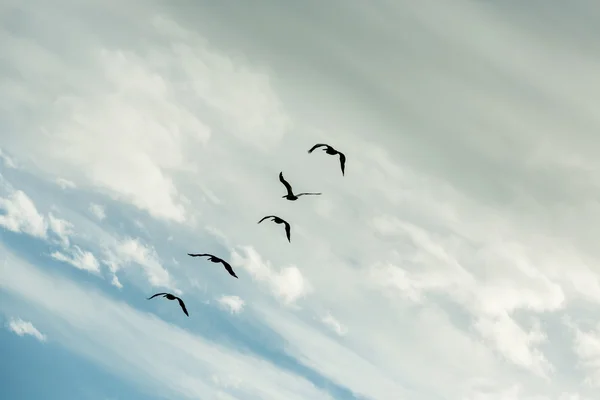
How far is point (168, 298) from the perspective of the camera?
4719 centimetres

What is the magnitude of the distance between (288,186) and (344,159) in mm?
6818

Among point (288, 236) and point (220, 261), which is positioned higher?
point (288, 236)

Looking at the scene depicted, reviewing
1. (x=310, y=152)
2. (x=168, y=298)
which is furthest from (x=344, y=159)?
(x=168, y=298)

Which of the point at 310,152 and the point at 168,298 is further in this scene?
the point at 168,298

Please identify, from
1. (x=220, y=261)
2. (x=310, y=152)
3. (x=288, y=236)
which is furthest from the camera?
(x=288, y=236)

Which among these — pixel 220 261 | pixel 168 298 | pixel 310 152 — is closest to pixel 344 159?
pixel 310 152

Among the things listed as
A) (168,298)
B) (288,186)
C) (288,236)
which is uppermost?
(288,186)

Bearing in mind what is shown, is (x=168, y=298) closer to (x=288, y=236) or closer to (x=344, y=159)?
(x=288, y=236)

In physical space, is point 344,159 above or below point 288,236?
above

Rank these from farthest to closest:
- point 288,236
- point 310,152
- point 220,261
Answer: point 288,236 < point 220,261 < point 310,152

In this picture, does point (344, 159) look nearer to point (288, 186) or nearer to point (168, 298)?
point (288, 186)

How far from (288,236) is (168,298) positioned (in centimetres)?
1167

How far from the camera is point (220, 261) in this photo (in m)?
41.3

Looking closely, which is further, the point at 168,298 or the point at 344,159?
the point at 168,298
